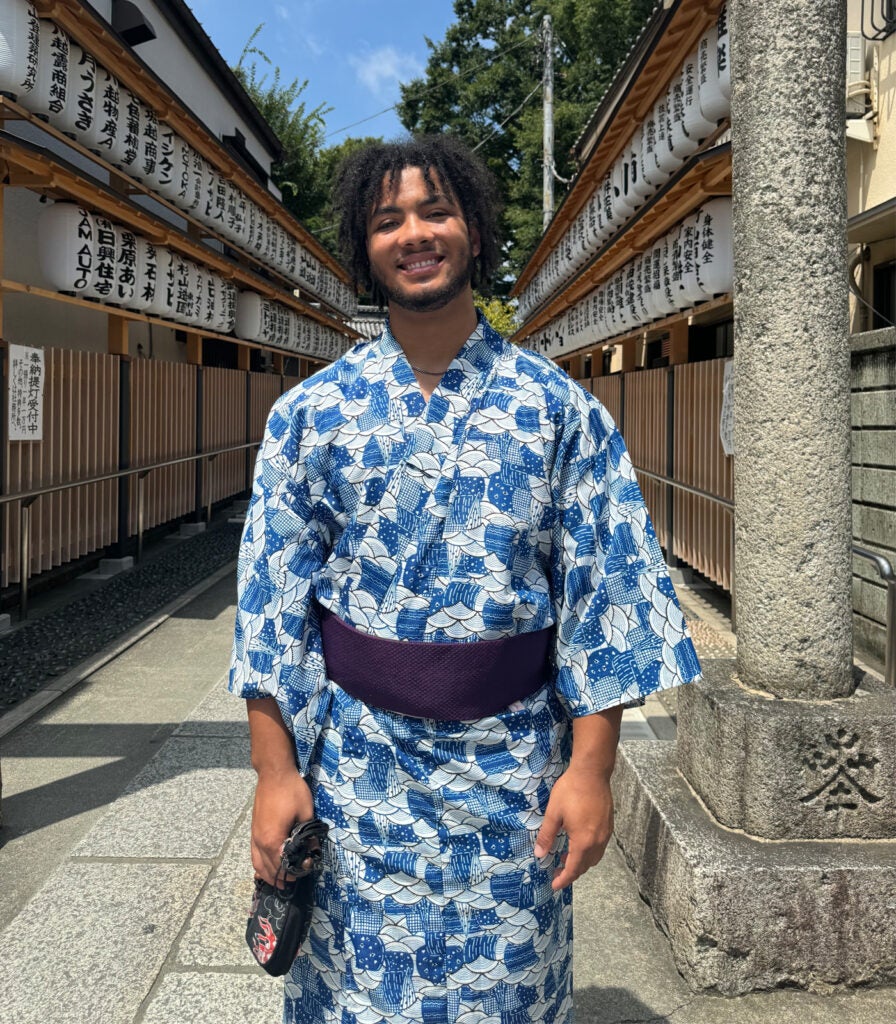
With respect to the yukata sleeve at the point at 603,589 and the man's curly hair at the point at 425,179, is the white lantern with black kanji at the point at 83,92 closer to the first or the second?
the man's curly hair at the point at 425,179

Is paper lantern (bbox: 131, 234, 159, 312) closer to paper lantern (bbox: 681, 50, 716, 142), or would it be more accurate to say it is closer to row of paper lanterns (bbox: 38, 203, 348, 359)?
row of paper lanterns (bbox: 38, 203, 348, 359)

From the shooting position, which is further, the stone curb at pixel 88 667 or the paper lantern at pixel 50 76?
the paper lantern at pixel 50 76

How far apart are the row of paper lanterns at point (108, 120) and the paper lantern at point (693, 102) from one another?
12.3 ft

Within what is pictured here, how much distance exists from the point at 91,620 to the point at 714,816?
221 inches

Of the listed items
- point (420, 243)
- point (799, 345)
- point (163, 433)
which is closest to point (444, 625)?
point (420, 243)

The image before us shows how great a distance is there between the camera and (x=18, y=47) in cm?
605

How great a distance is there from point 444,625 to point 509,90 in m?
36.8

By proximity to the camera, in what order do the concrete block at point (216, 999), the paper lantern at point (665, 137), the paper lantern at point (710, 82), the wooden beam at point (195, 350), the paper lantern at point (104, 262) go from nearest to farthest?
the concrete block at point (216, 999)
the paper lantern at point (710, 82)
the paper lantern at point (665, 137)
the paper lantern at point (104, 262)
the wooden beam at point (195, 350)

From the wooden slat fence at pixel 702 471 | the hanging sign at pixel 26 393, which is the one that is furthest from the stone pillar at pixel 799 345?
the hanging sign at pixel 26 393

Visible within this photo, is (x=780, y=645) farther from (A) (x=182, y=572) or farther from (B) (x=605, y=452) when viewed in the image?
(A) (x=182, y=572)

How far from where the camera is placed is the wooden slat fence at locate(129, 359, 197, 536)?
980cm

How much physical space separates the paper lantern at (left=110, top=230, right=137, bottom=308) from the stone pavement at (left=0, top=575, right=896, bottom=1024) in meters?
4.59

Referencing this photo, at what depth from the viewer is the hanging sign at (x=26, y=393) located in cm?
694

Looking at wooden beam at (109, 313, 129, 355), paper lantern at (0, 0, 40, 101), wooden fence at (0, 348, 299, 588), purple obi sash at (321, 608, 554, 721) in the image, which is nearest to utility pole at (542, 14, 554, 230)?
wooden fence at (0, 348, 299, 588)
